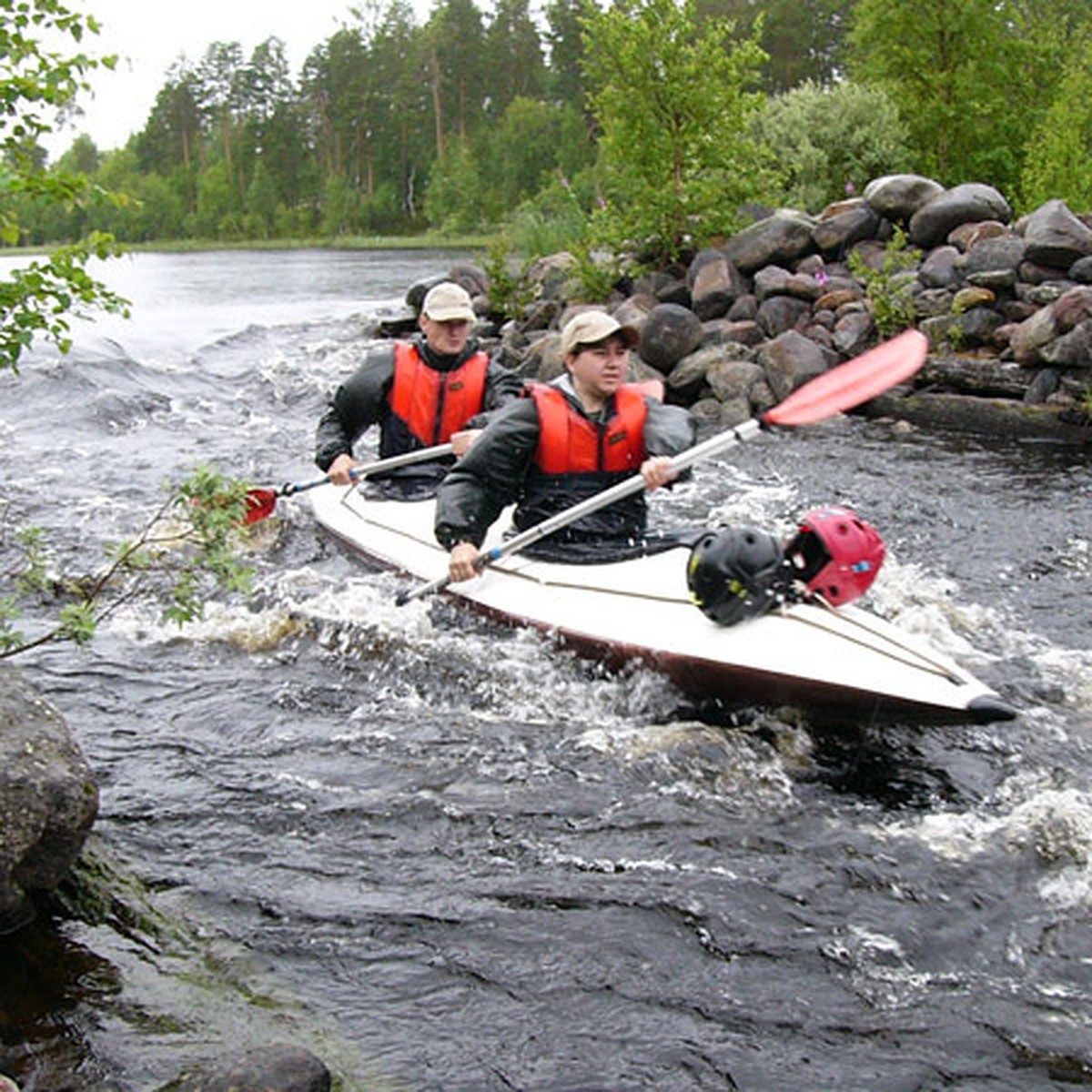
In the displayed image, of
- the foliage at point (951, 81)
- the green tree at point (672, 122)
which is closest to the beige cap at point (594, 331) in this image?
the green tree at point (672, 122)

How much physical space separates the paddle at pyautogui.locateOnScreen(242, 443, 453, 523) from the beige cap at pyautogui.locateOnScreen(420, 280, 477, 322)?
0.63 m

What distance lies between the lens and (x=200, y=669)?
5.27 m

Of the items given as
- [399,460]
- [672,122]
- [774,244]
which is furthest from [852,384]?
[672,122]

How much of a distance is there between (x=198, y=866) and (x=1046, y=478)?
241 inches

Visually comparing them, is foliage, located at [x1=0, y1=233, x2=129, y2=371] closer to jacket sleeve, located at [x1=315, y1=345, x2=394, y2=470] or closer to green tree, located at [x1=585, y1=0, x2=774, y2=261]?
jacket sleeve, located at [x1=315, y1=345, x2=394, y2=470]

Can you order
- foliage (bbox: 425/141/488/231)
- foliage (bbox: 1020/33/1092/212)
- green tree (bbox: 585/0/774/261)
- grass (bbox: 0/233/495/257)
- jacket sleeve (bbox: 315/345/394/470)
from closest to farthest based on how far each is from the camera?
jacket sleeve (bbox: 315/345/394/470) < green tree (bbox: 585/0/774/261) < foliage (bbox: 1020/33/1092/212) < grass (bbox: 0/233/495/257) < foliage (bbox: 425/141/488/231)

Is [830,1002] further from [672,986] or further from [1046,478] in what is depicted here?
[1046,478]

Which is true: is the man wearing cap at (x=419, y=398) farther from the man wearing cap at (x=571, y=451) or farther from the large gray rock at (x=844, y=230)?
the large gray rock at (x=844, y=230)

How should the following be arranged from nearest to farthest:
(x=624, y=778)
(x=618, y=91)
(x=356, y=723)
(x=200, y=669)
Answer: (x=624, y=778)
(x=356, y=723)
(x=200, y=669)
(x=618, y=91)

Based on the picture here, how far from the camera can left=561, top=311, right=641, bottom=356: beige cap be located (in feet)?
15.4

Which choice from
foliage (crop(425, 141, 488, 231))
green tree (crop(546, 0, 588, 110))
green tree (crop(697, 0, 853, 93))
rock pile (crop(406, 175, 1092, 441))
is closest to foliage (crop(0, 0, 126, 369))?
rock pile (crop(406, 175, 1092, 441))

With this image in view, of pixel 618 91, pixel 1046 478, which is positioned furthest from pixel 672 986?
pixel 618 91

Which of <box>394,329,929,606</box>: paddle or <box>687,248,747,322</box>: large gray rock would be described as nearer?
<box>394,329,929,606</box>: paddle

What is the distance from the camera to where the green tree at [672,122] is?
11.8 metres
